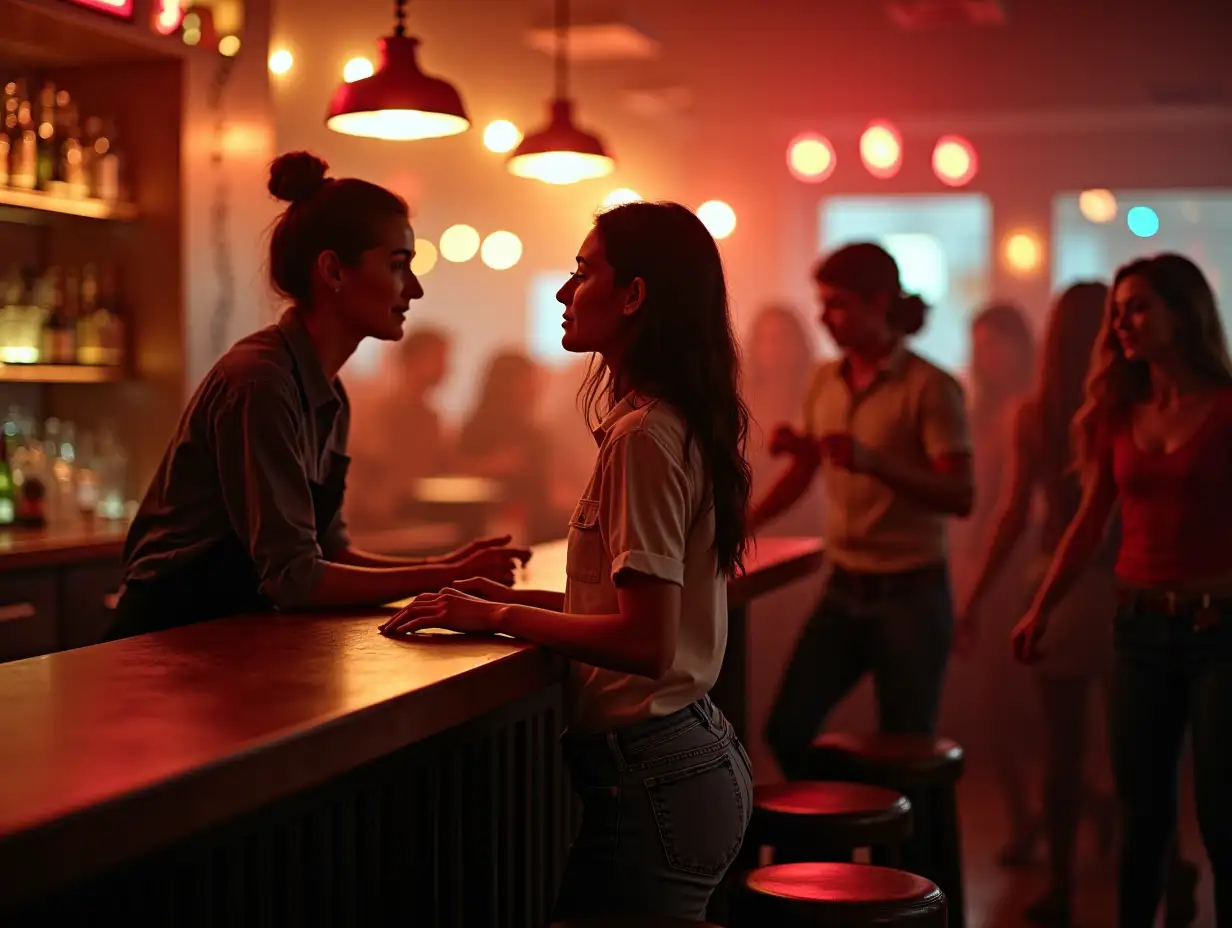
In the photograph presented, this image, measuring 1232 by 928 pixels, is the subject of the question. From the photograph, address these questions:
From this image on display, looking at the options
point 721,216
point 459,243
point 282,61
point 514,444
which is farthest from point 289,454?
point 721,216

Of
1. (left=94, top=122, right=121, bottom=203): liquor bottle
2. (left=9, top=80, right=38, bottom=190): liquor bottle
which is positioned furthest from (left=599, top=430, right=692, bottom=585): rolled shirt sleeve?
(left=94, top=122, right=121, bottom=203): liquor bottle

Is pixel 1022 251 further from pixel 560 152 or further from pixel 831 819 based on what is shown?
pixel 831 819

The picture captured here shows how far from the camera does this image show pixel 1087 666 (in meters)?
4.07

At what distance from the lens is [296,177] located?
2.43 m

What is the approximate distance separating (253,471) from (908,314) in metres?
1.97

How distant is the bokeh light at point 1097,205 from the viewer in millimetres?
7246

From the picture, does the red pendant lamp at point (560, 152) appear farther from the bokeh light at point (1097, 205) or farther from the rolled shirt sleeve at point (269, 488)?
the bokeh light at point (1097, 205)

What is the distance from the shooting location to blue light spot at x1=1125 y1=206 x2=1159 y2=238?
7.04 metres

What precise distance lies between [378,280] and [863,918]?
123 centimetres

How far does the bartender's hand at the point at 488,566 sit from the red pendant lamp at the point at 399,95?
4.13 ft

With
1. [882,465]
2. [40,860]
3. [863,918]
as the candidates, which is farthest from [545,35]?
[40,860]

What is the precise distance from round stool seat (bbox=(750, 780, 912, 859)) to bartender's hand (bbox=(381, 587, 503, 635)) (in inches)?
28.3

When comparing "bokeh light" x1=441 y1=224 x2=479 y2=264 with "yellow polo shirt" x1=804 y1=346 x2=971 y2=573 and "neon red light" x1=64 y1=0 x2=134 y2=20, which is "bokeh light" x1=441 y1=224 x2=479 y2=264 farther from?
"yellow polo shirt" x1=804 y1=346 x2=971 y2=573

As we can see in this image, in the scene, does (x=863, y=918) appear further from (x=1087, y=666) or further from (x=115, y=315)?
(x=115, y=315)
